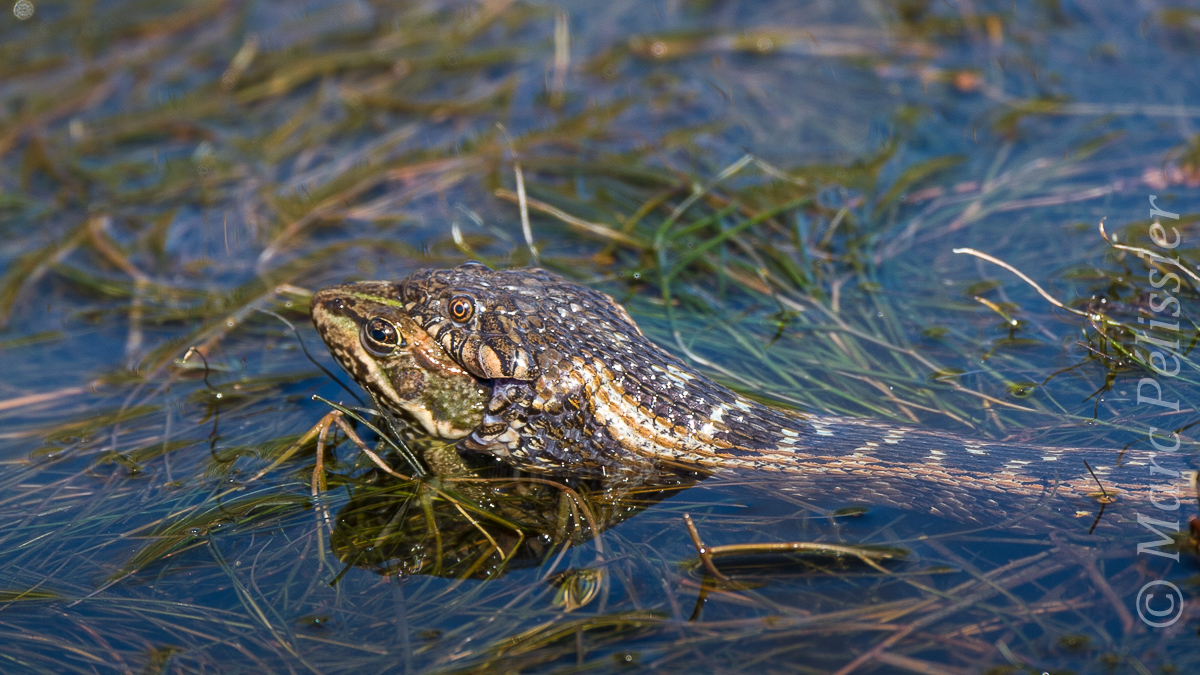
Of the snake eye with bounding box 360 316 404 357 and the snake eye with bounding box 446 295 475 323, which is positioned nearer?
the snake eye with bounding box 446 295 475 323

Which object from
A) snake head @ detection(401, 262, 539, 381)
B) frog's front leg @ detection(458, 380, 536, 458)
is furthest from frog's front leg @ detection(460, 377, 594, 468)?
snake head @ detection(401, 262, 539, 381)

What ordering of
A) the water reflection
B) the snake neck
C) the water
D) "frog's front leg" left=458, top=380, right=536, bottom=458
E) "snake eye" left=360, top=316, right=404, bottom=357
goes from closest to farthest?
the water < the snake neck < the water reflection < "frog's front leg" left=458, top=380, right=536, bottom=458 < "snake eye" left=360, top=316, right=404, bottom=357

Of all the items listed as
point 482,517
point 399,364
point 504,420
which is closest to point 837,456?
point 504,420

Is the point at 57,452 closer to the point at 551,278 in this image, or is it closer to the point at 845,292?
the point at 551,278

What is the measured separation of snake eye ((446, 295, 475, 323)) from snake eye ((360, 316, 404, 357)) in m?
0.36

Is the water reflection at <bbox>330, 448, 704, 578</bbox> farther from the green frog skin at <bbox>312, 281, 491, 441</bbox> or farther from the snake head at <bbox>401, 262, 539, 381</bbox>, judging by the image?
the snake head at <bbox>401, 262, 539, 381</bbox>

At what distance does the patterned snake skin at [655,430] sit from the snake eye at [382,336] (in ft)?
0.44

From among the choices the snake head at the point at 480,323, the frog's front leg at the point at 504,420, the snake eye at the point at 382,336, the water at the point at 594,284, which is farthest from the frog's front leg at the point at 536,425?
the snake eye at the point at 382,336

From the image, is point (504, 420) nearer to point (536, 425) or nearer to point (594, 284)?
point (536, 425)

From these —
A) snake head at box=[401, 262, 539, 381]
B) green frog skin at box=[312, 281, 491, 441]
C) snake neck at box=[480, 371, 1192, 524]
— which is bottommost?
snake neck at box=[480, 371, 1192, 524]

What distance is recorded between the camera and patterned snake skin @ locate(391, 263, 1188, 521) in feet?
16.3

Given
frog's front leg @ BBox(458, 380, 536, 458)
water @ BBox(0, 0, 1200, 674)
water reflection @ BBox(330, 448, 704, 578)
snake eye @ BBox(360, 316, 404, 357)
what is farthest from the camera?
snake eye @ BBox(360, 316, 404, 357)

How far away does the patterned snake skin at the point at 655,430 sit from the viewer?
497 cm

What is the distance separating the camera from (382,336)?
207 inches
